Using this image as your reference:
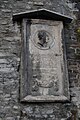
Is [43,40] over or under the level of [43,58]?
over

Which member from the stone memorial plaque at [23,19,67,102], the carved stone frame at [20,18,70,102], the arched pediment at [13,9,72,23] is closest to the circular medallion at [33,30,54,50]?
the stone memorial plaque at [23,19,67,102]

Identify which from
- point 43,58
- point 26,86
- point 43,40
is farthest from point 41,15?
point 26,86

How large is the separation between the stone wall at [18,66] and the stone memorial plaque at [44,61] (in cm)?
19

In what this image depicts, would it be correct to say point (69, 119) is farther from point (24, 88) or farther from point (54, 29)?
point (54, 29)

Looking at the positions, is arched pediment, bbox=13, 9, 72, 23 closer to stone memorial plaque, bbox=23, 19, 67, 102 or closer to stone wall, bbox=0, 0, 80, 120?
stone memorial plaque, bbox=23, 19, 67, 102

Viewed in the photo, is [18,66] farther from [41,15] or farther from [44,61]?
[41,15]

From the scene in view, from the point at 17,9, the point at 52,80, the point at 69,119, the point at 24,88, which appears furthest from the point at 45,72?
the point at 17,9

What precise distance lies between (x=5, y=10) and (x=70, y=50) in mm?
1624

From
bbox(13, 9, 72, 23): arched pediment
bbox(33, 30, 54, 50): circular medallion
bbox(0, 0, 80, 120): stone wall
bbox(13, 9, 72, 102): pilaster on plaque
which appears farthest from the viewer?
bbox(13, 9, 72, 23): arched pediment

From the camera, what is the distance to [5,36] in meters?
5.59

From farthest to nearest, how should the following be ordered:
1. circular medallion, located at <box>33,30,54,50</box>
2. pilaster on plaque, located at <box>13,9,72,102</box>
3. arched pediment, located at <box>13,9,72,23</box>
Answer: arched pediment, located at <box>13,9,72,23</box> < circular medallion, located at <box>33,30,54,50</box> < pilaster on plaque, located at <box>13,9,72,102</box>

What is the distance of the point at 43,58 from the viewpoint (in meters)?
5.43

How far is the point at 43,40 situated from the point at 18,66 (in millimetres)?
744

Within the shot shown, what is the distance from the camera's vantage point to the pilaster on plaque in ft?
16.8
